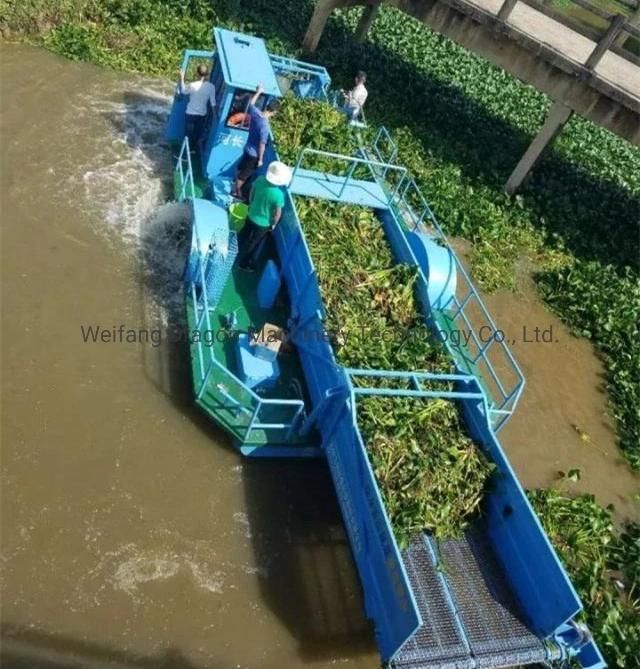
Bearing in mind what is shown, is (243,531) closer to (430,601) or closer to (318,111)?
(430,601)

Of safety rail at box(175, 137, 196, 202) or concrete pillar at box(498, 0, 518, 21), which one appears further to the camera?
concrete pillar at box(498, 0, 518, 21)

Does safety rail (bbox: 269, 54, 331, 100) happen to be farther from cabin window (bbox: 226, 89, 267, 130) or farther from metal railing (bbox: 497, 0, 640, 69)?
metal railing (bbox: 497, 0, 640, 69)

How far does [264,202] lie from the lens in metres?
10.3

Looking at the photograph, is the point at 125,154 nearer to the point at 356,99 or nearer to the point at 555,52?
the point at 356,99

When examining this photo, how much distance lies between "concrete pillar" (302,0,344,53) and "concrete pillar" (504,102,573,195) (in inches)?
260

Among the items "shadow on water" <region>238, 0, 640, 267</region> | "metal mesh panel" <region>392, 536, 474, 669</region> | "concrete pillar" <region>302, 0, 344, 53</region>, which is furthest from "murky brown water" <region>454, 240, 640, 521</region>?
"concrete pillar" <region>302, 0, 344, 53</region>

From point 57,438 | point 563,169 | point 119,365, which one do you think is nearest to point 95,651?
point 57,438

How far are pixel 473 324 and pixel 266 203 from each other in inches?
199

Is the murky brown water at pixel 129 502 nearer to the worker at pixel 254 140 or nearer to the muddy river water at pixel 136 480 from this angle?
the muddy river water at pixel 136 480

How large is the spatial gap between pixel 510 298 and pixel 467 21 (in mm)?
6623

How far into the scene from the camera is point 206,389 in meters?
8.85

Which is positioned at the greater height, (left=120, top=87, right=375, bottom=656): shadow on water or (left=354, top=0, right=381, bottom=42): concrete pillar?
(left=354, top=0, right=381, bottom=42): concrete pillar

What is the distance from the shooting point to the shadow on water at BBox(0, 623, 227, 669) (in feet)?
21.7

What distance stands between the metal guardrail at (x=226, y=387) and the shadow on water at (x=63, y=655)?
2840 millimetres
